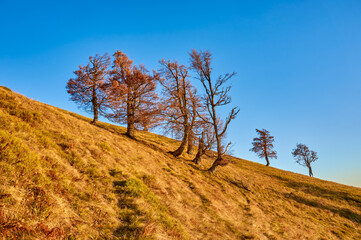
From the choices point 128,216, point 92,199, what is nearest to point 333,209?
point 128,216

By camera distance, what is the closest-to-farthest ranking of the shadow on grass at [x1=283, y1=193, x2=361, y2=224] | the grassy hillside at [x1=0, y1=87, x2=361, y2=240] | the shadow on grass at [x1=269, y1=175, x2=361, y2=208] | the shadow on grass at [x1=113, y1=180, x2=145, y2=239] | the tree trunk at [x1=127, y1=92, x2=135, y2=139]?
the grassy hillside at [x1=0, y1=87, x2=361, y2=240]
the shadow on grass at [x1=113, y1=180, x2=145, y2=239]
the tree trunk at [x1=127, y1=92, x2=135, y2=139]
the shadow on grass at [x1=283, y1=193, x2=361, y2=224]
the shadow on grass at [x1=269, y1=175, x2=361, y2=208]

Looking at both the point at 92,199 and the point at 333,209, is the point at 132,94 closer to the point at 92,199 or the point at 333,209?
the point at 92,199

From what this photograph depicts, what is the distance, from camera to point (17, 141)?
5.69 metres

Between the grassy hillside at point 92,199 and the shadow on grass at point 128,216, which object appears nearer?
the grassy hillside at point 92,199

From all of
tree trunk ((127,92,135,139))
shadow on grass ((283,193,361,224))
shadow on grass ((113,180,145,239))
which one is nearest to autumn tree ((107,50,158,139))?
tree trunk ((127,92,135,139))

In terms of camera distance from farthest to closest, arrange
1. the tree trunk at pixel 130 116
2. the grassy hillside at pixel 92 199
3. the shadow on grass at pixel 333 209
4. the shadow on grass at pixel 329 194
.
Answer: the shadow on grass at pixel 329 194 < the shadow on grass at pixel 333 209 < the tree trunk at pixel 130 116 < the grassy hillside at pixel 92 199

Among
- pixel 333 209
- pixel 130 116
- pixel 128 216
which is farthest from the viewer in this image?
pixel 333 209

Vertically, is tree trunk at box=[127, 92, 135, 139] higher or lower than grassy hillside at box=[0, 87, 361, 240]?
higher

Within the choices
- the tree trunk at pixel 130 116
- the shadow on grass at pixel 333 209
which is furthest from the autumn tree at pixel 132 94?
the shadow on grass at pixel 333 209

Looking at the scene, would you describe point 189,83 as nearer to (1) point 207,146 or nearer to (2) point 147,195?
(1) point 207,146

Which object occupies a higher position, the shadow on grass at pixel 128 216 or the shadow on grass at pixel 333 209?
the shadow on grass at pixel 128 216

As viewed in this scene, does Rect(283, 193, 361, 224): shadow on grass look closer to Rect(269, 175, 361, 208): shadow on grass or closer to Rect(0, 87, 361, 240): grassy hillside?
Rect(269, 175, 361, 208): shadow on grass

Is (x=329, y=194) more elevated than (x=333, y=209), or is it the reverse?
(x=329, y=194)

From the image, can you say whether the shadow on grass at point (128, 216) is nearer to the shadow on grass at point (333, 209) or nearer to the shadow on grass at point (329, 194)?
the shadow on grass at point (333, 209)
